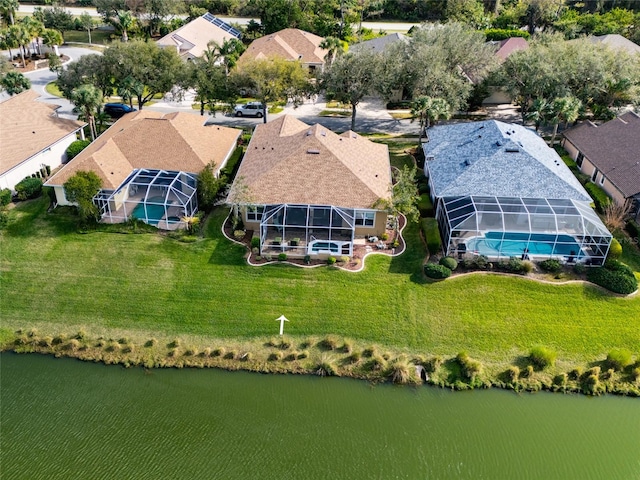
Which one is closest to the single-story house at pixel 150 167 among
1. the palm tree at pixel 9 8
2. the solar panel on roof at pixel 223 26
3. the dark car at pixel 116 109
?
the dark car at pixel 116 109

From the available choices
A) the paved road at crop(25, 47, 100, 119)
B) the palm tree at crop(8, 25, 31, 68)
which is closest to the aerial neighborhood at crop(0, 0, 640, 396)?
the paved road at crop(25, 47, 100, 119)

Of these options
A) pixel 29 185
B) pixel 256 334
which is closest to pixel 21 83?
pixel 29 185

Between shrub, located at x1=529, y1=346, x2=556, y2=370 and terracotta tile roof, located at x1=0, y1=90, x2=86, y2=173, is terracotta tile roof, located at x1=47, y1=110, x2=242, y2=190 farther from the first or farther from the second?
shrub, located at x1=529, y1=346, x2=556, y2=370

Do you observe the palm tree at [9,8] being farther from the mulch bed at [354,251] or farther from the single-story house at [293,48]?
the mulch bed at [354,251]

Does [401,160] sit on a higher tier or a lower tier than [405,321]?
higher

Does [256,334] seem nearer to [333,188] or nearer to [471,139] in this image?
[333,188]
